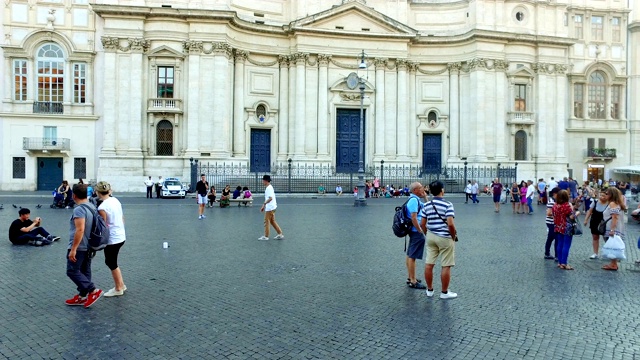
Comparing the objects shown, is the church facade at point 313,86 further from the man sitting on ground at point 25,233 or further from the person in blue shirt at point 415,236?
the person in blue shirt at point 415,236

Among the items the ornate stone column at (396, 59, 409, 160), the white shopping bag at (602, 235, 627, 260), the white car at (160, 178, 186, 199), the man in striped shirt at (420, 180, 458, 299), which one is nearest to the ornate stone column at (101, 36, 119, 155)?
the white car at (160, 178, 186, 199)

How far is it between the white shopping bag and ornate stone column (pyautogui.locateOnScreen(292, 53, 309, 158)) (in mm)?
30688

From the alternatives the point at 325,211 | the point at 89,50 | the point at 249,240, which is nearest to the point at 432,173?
the point at 325,211

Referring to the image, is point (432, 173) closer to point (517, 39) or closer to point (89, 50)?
point (517, 39)

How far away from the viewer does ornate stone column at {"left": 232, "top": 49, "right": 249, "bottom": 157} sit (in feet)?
127

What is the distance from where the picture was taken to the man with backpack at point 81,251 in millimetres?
6863

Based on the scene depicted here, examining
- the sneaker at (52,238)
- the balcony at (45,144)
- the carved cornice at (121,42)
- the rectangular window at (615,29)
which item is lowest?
the sneaker at (52,238)

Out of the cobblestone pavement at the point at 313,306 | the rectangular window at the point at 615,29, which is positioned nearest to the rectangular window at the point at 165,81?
the cobblestone pavement at the point at 313,306

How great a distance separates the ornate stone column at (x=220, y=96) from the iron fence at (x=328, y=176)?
1.46 meters

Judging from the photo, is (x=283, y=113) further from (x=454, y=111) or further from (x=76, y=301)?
(x=76, y=301)

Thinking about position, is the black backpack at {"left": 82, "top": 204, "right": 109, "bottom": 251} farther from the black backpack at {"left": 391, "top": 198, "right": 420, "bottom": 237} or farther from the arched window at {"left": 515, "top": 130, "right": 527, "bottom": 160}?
the arched window at {"left": 515, "top": 130, "right": 527, "bottom": 160}

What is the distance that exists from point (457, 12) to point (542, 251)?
3495 cm

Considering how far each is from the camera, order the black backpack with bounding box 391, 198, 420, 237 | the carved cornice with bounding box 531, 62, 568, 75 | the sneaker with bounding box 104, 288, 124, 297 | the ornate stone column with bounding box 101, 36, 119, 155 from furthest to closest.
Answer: the carved cornice with bounding box 531, 62, 568, 75, the ornate stone column with bounding box 101, 36, 119, 155, the black backpack with bounding box 391, 198, 420, 237, the sneaker with bounding box 104, 288, 124, 297

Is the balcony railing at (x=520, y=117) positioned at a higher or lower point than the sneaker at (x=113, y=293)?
higher
